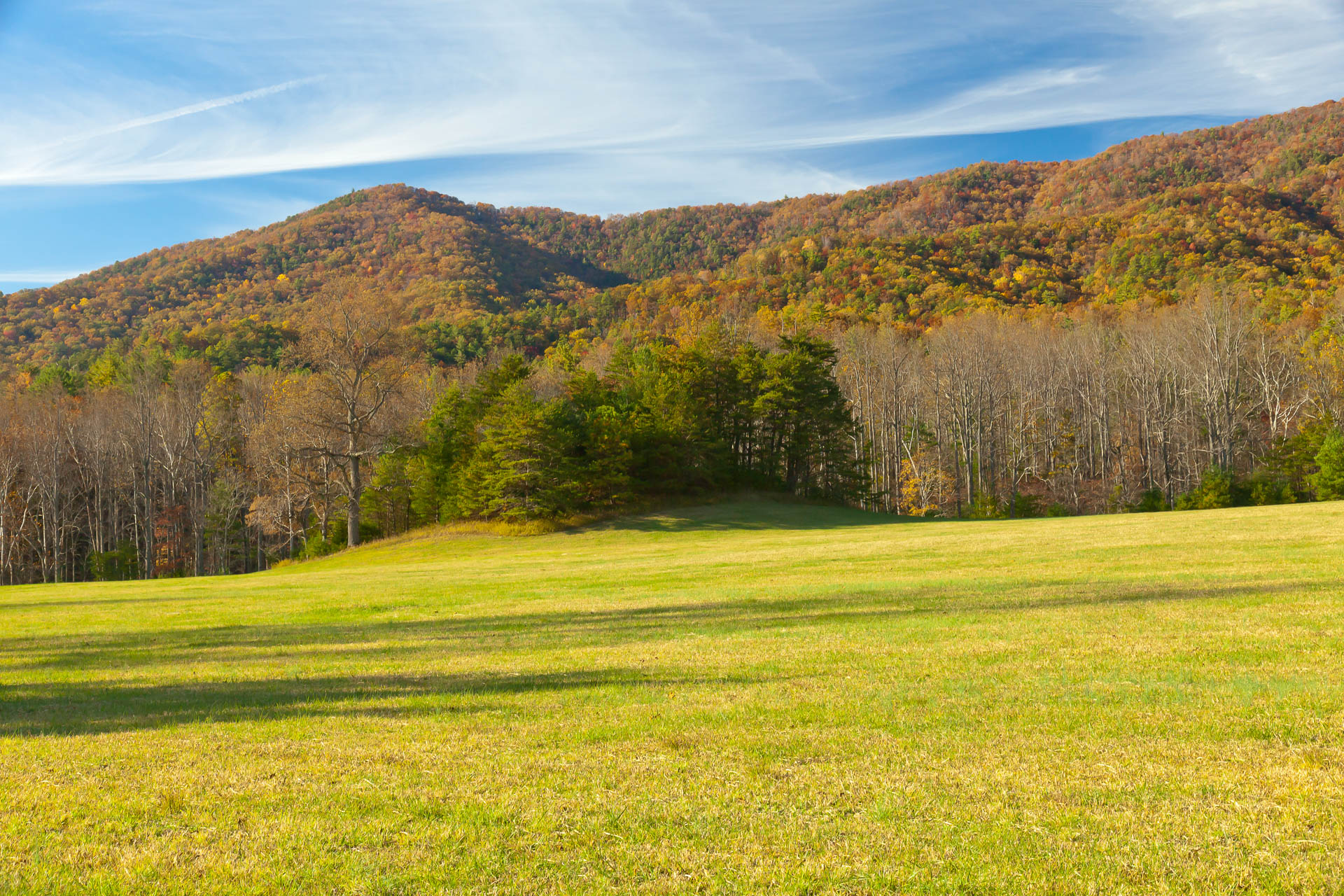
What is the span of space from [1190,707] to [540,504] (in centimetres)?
4318

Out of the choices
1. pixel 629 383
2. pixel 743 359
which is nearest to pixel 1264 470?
pixel 743 359

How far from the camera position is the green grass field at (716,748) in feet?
14.4

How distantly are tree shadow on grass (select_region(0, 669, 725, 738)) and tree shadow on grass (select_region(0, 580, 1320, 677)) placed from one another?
67.3 inches

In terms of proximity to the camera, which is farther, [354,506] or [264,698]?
[354,506]

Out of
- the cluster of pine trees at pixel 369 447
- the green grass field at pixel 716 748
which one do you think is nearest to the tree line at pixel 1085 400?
the cluster of pine trees at pixel 369 447

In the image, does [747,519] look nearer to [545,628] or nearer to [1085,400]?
[545,628]

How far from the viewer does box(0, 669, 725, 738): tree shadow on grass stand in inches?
321

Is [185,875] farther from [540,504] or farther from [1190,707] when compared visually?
[540,504]

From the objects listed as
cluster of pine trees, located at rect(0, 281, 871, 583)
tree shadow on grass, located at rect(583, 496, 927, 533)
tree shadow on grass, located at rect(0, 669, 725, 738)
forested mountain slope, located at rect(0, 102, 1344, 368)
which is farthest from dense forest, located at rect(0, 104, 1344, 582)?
tree shadow on grass, located at rect(0, 669, 725, 738)

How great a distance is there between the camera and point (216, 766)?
6.38 meters

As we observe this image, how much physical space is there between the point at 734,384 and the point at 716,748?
54.0 meters

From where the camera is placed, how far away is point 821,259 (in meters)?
104

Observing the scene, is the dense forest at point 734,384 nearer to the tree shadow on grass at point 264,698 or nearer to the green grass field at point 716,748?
the green grass field at point 716,748

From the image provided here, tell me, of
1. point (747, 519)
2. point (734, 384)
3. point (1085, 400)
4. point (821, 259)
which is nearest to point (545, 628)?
point (747, 519)
